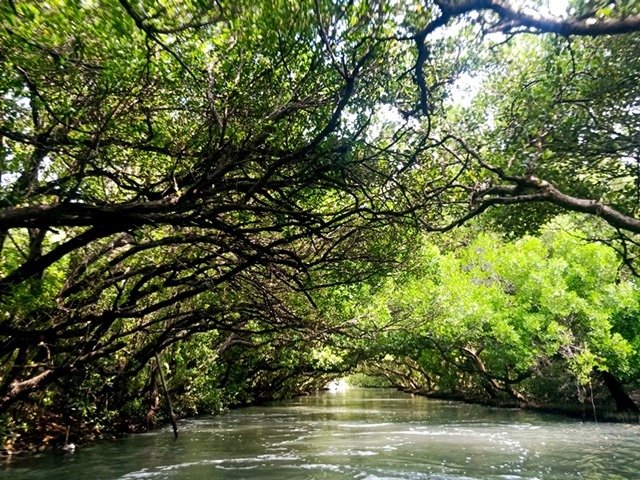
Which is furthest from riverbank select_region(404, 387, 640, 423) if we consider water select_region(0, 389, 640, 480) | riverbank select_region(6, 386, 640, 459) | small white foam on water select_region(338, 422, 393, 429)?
small white foam on water select_region(338, 422, 393, 429)

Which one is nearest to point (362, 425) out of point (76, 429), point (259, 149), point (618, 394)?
point (618, 394)

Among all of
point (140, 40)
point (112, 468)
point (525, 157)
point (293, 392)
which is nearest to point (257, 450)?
point (112, 468)

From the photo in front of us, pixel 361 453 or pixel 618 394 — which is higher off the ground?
pixel 618 394

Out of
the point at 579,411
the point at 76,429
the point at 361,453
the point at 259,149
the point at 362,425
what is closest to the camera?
the point at 259,149

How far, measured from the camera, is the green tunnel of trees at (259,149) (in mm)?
5891

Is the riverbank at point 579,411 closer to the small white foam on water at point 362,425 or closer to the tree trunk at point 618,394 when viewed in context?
the tree trunk at point 618,394

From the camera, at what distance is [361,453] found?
1371cm

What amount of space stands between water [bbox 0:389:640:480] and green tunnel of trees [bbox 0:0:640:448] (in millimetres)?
1999

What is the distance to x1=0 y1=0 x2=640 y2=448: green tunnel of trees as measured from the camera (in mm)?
5891

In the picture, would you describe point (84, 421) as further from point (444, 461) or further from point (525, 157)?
point (525, 157)

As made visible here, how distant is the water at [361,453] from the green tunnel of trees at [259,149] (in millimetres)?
1999

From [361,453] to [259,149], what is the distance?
9.03 m

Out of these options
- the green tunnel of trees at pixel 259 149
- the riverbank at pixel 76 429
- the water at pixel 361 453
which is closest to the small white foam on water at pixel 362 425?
the water at pixel 361 453

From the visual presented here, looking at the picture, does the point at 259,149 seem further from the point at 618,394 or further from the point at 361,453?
the point at 618,394
